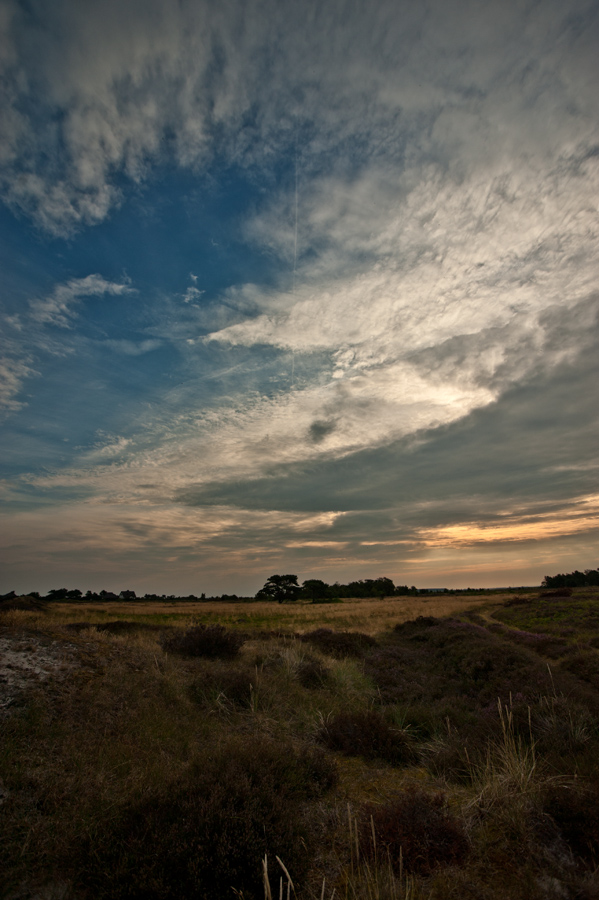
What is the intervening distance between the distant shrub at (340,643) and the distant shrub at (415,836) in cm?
1265

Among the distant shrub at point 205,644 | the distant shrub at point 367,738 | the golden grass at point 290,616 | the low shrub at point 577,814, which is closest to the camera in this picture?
the low shrub at point 577,814

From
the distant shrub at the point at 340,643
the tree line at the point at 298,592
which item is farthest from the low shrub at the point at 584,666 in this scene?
the tree line at the point at 298,592

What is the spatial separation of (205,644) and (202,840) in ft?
36.0

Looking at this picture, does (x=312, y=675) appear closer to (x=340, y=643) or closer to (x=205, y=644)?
(x=205, y=644)

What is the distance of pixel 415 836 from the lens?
4.10 m

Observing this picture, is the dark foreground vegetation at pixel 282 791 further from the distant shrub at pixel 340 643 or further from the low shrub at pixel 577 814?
the distant shrub at pixel 340 643

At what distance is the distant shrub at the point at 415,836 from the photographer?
3.87m

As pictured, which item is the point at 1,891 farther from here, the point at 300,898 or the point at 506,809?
the point at 506,809

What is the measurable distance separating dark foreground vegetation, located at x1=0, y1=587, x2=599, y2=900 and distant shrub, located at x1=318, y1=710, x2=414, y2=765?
0.03 metres

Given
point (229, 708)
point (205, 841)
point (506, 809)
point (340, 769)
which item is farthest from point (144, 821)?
point (229, 708)

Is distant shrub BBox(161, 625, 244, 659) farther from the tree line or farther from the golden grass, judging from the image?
the tree line

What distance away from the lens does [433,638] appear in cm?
2073

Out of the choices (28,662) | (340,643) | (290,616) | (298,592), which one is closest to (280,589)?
(298,592)

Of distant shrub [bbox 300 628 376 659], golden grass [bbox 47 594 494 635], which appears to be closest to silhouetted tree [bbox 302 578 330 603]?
golden grass [bbox 47 594 494 635]
